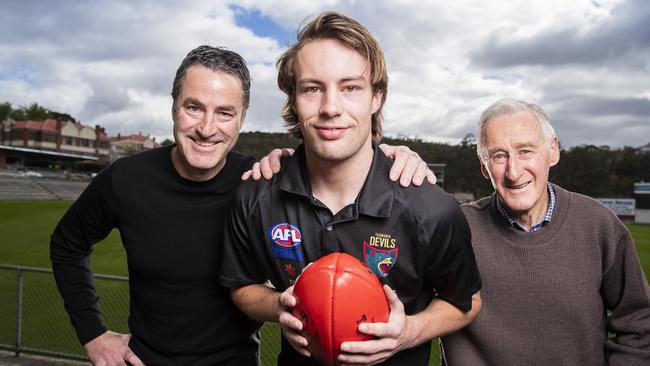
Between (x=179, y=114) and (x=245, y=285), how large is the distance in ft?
3.43

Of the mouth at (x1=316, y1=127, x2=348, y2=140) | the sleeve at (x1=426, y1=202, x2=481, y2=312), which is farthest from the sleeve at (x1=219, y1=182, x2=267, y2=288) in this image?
the sleeve at (x1=426, y1=202, x2=481, y2=312)

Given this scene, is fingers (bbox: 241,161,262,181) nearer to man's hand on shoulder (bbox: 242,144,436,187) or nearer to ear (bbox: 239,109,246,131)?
man's hand on shoulder (bbox: 242,144,436,187)

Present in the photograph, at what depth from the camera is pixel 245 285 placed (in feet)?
8.36

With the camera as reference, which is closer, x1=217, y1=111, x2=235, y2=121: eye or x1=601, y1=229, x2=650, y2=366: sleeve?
x1=601, y1=229, x2=650, y2=366: sleeve

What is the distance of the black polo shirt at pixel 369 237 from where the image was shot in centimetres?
226

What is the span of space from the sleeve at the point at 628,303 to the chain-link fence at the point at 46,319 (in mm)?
4782

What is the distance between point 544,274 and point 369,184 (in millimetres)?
1146

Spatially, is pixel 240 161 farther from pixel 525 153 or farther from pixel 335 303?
pixel 525 153

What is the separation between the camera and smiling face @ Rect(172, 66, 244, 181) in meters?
2.71

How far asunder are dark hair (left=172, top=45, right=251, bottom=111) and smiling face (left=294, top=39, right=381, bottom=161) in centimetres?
59

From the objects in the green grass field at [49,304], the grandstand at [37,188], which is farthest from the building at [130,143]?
the green grass field at [49,304]

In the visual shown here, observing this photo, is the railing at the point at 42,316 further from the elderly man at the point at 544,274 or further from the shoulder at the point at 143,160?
the elderly man at the point at 544,274

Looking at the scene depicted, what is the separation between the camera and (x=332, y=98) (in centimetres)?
223

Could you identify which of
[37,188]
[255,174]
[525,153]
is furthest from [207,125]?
[37,188]
